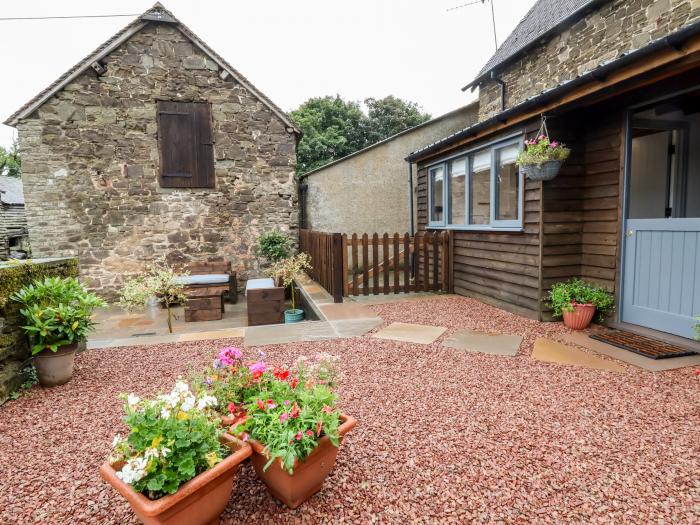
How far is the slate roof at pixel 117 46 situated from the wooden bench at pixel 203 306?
486 cm

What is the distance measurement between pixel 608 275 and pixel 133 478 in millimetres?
4992

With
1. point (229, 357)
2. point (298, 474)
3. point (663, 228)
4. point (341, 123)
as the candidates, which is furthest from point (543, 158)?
point (341, 123)

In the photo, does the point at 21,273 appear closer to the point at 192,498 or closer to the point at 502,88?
the point at 192,498

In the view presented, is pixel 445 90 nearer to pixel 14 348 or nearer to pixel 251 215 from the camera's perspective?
pixel 251 215

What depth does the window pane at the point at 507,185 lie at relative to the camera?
5.31 m

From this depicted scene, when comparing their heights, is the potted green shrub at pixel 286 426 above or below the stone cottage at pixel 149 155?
below

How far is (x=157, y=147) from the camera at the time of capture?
8.38m

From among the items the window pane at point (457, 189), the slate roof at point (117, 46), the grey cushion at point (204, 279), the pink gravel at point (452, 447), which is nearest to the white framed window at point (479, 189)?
the window pane at point (457, 189)

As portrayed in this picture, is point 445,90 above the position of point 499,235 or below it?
above

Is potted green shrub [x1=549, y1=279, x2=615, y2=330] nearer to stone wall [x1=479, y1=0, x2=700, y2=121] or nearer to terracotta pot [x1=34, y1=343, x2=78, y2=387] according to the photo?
stone wall [x1=479, y1=0, x2=700, y2=121]

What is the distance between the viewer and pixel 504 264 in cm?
558

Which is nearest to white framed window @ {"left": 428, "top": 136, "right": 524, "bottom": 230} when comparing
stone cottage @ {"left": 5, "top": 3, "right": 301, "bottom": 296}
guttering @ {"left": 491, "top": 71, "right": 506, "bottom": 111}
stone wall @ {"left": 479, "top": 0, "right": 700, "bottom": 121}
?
stone wall @ {"left": 479, "top": 0, "right": 700, "bottom": 121}

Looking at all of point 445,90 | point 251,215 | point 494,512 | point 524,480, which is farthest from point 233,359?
point 445,90

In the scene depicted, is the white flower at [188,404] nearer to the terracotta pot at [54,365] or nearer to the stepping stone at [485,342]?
the terracotta pot at [54,365]
